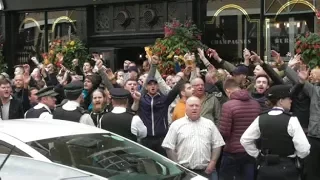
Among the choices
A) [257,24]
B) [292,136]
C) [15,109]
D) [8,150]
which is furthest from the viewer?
[257,24]

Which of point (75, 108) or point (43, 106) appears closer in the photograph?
point (75, 108)

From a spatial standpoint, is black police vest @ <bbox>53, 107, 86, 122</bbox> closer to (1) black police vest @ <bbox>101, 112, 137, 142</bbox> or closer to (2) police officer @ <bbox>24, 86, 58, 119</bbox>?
(2) police officer @ <bbox>24, 86, 58, 119</bbox>

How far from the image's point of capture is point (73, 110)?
746 centimetres

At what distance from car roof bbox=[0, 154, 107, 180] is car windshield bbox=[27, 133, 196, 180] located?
1.59 feet

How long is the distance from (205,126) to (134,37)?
9.45 meters

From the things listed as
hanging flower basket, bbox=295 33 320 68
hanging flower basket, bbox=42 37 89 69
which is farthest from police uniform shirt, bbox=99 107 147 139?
hanging flower basket, bbox=42 37 89 69

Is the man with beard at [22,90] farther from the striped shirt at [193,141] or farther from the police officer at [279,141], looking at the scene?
the police officer at [279,141]

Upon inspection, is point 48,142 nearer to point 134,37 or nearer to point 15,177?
point 15,177

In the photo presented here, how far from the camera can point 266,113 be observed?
20.9 ft

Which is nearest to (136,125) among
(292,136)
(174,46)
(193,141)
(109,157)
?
(193,141)

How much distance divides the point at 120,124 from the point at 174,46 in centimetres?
544

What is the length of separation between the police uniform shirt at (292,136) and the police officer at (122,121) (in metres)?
1.44

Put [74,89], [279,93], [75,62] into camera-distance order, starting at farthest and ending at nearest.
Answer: [75,62] → [74,89] → [279,93]

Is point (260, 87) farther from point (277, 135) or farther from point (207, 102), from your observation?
point (277, 135)
